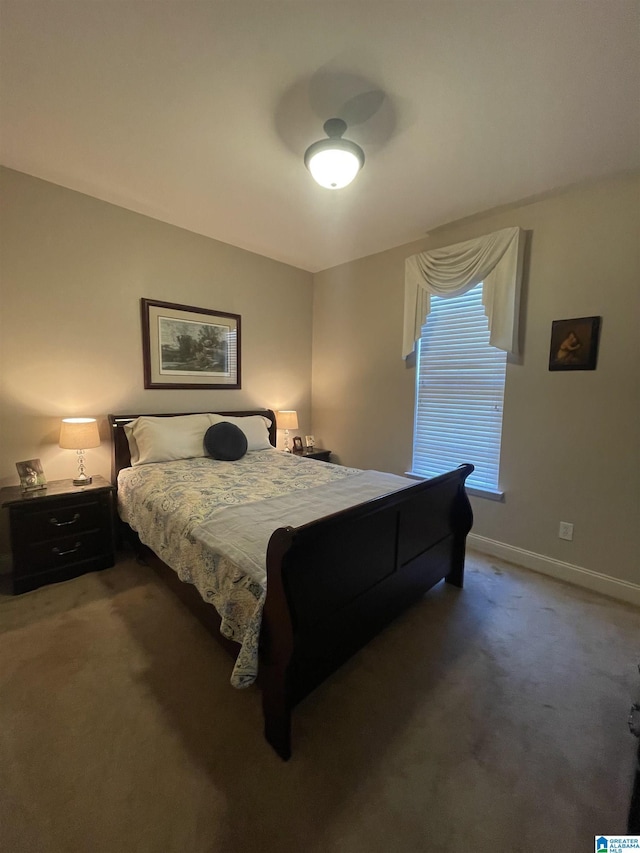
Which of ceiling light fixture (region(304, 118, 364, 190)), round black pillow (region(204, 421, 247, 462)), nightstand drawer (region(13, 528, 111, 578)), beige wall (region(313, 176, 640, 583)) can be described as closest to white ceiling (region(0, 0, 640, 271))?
ceiling light fixture (region(304, 118, 364, 190))

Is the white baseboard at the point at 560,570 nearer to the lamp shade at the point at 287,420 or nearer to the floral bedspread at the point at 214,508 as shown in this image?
the floral bedspread at the point at 214,508

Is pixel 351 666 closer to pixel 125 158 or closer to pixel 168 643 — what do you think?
pixel 168 643

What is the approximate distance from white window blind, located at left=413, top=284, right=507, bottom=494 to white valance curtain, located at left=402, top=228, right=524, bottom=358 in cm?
14

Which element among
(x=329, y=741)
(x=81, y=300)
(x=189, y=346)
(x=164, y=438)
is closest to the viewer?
(x=329, y=741)

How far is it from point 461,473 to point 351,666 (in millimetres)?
1275

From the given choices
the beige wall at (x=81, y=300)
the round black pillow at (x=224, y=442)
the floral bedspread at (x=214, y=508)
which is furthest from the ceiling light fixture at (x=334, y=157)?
the round black pillow at (x=224, y=442)

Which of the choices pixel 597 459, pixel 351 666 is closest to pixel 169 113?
pixel 351 666

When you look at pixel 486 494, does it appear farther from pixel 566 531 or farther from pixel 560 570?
pixel 560 570

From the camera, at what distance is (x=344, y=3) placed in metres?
1.25

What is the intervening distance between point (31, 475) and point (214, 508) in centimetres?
149

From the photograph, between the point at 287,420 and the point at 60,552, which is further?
the point at 287,420

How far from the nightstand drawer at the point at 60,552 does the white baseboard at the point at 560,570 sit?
2936 millimetres

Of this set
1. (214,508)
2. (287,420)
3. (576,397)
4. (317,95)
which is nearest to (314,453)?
(287,420)

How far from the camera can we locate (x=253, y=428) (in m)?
3.39
